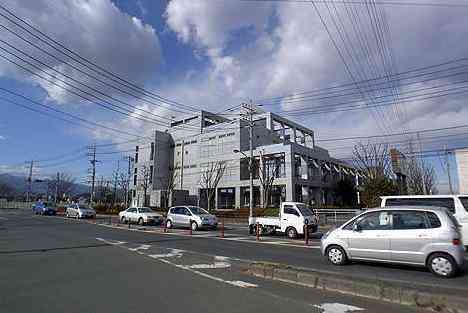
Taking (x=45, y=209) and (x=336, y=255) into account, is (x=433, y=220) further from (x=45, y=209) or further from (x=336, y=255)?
(x=45, y=209)

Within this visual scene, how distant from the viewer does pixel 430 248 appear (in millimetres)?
8797

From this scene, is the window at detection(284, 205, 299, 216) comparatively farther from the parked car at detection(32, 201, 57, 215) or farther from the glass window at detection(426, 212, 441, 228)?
the parked car at detection(32, 201, 57, 215)

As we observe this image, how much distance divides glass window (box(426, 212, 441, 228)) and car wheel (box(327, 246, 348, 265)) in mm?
2355

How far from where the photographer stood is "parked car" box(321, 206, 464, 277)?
8672 mm

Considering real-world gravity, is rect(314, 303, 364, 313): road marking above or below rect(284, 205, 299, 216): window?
below

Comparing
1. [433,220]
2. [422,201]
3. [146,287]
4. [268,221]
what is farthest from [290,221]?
[146,287]

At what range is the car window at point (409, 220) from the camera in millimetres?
9117

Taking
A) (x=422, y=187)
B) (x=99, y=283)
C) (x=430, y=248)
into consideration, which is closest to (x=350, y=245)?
(x=430, y=248)

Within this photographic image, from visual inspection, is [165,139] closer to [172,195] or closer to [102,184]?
[172,195]

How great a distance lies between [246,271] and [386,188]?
31.8m

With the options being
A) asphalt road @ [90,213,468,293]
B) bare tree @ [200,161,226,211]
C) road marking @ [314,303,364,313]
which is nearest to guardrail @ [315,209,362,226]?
asphalt road @ [90,213,468,293]

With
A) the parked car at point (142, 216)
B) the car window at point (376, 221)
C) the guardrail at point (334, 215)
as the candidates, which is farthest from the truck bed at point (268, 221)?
the guardrail at point (334, 215)

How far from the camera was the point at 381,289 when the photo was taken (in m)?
6.60

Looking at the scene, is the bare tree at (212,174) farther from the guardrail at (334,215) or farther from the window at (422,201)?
Result: the window at (422,201)
